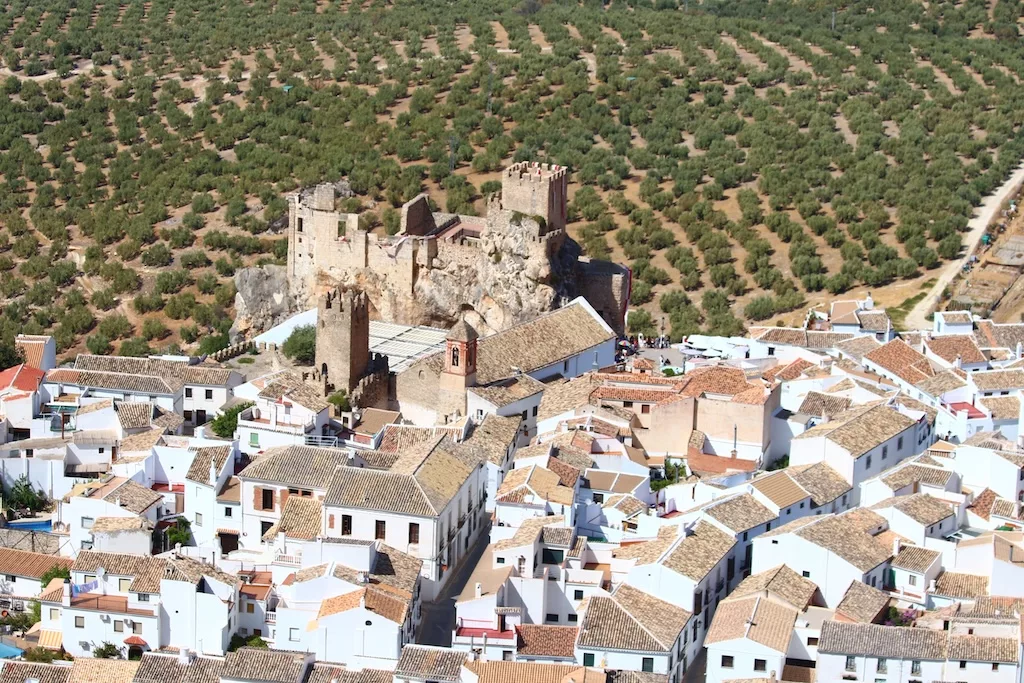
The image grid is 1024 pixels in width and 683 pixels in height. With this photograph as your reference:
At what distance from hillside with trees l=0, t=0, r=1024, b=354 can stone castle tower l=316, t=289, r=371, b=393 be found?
1026 centimetres

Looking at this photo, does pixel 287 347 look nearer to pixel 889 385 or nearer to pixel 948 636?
pixel 889 385

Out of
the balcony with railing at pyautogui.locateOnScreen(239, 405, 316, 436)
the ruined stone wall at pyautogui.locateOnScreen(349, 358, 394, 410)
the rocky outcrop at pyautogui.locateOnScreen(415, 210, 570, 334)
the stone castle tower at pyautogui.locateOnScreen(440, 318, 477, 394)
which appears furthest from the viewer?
the rocky outcrop at pyautogui.locateOnScreen(415, 210, 570, 334)

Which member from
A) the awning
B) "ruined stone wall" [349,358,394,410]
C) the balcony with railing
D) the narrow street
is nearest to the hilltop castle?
"ruined stone wall" [349,358,394,410]

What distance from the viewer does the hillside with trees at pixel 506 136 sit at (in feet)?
192

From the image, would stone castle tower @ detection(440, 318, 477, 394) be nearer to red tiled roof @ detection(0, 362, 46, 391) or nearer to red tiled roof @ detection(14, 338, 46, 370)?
red tiled roof @ detection(0, 362, 46, 391)

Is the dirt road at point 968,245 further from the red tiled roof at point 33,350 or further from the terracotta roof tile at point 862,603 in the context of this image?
the red tiled roof at point 33,350

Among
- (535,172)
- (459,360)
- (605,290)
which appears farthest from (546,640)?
(535,172)

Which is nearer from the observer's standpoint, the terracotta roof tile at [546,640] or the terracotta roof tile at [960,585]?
the terracotta roof tile at [546,640]

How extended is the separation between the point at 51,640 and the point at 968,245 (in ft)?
121

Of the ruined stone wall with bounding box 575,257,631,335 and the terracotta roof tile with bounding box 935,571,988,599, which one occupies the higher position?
the ruined stone wall with bounding box 575,257,631,335

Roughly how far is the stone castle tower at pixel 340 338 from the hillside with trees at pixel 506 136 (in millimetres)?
10260

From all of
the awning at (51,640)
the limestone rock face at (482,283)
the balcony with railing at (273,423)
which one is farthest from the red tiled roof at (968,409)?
the awning at (51,640)

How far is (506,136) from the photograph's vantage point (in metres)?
68.8

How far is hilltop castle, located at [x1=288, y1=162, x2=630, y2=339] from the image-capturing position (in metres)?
44.0
